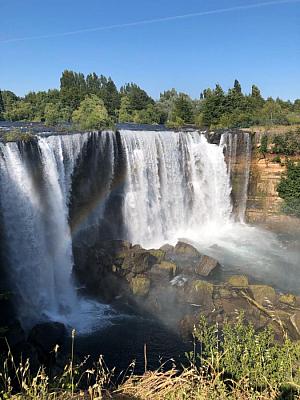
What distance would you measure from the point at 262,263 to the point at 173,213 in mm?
5394

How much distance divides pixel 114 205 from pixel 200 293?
22.2ft

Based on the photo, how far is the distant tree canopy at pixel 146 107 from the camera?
1299 inches

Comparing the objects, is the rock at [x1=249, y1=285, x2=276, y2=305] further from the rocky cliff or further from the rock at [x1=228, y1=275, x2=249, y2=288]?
the rocky cliff

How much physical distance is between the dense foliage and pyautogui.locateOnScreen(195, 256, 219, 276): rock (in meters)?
8.07

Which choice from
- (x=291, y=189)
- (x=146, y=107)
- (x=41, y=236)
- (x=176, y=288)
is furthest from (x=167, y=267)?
(x=146, y=107)

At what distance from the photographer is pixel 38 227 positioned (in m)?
14.1

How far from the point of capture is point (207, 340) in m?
4.99

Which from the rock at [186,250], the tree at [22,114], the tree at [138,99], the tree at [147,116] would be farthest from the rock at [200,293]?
the tree at [138,99]

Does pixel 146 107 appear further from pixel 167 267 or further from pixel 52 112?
pixel 167 267

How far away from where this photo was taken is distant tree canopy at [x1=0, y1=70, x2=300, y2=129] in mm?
33000

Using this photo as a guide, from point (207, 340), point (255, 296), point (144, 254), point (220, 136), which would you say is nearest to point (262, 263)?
point (255, 296)

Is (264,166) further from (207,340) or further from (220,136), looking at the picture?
(207,340)

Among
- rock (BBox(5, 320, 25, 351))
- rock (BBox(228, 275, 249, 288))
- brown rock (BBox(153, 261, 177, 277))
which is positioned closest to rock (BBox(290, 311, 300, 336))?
rock (BBox(228, 275, 249, 288))

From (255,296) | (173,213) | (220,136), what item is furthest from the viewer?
(220,136)
